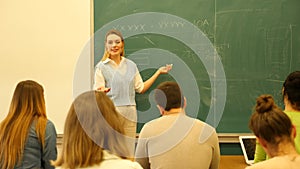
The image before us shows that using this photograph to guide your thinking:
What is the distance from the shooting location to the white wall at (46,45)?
4.04 meters

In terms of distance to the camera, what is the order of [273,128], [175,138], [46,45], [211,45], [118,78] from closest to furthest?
[273,128], [175,138], [118,78], [211,45], [46,45]

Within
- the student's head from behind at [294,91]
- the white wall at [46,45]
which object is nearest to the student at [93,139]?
the student's head from behind at [294,91]

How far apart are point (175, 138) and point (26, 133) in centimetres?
91

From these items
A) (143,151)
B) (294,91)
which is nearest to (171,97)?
(143,151)

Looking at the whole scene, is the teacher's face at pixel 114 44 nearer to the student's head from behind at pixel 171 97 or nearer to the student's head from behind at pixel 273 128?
the student's head from behind at pixel 171 97

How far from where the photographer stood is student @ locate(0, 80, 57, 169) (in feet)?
8.34

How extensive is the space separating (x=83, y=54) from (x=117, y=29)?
41 centimetres

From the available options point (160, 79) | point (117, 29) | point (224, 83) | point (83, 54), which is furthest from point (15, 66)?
point (224, 83)

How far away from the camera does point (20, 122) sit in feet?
8.43

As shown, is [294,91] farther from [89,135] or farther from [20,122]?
[20,122]

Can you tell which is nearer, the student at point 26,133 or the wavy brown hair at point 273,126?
the wavy brown hair at point 273,126

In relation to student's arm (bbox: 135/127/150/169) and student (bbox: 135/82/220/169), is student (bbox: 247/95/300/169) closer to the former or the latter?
student (bbox: 135/82/220/169)

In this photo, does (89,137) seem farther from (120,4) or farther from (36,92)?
(120,4)

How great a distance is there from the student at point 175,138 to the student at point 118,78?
1.21 m
